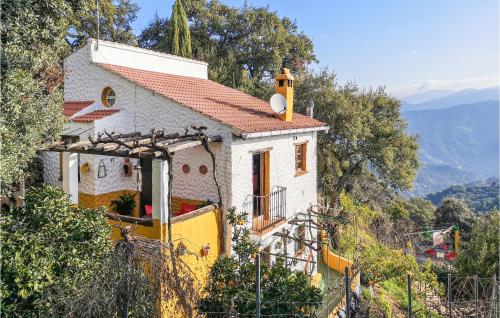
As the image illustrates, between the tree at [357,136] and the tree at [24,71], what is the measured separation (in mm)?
20500

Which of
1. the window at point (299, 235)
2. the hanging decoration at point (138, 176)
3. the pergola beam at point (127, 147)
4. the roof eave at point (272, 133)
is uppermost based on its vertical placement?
the roof eave at point (272, 133)

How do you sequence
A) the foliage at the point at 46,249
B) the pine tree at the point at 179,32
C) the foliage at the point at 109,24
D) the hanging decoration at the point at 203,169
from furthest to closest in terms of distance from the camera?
1. the foliage at the point at 109,24
2. the pine tree at the point at 179,32
3. the hanging decoration at the point at 203,169
4. the foliage at the point at 46,249

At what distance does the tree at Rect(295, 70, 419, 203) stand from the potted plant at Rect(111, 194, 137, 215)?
17.2 meters

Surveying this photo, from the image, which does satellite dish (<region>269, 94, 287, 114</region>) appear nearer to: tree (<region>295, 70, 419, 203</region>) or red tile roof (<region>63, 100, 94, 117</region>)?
red tile roof (<region>63, 100, 94, 117</region>)

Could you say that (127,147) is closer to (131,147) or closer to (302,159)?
(131,147)

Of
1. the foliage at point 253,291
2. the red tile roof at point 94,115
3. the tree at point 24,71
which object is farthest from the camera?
the red tile roof at point 94,115

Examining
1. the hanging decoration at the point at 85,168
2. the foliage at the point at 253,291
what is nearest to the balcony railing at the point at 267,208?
the foliage at the point at 253,291

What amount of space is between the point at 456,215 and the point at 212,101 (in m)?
39.4

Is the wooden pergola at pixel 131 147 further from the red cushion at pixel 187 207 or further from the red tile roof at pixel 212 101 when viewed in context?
the red cushion at pixel 187 207

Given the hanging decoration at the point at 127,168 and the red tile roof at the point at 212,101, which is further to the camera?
the hanging decoration at the point at 127,168

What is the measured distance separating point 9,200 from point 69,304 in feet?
20.6

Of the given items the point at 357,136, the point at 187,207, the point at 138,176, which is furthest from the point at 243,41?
the point at 187,207

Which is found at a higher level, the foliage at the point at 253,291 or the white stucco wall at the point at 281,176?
the white stucco wall at the point at 281,176

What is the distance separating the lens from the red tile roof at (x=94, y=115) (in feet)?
39.0
